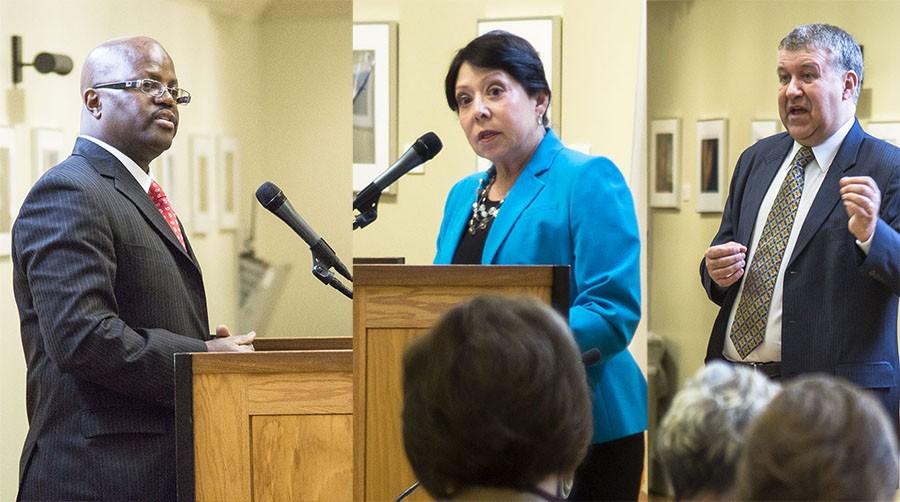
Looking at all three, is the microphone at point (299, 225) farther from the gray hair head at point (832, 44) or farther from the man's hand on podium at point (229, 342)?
the gray hair head at point (832, 44)

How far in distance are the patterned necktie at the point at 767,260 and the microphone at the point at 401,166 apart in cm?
77

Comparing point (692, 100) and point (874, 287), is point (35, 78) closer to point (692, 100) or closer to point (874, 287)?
point (692, 100)

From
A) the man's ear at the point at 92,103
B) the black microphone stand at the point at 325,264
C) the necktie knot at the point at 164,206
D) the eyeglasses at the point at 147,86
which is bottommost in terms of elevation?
the black microphone stand at the point at 325,264

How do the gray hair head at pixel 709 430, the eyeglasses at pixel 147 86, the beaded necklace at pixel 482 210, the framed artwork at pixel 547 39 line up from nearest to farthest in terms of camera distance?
1. the gray hair head at pixel 709 430
2. the beaded necklace at pixel 482 210
3. the framed artwork at pixel 547 39
4. the eyeglasses at pixel 147 86

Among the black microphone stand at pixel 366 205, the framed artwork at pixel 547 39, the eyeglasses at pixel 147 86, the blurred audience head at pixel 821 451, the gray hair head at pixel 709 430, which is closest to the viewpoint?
the blurred audience head at pixel 821 451

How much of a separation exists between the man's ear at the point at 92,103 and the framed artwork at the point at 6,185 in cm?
28

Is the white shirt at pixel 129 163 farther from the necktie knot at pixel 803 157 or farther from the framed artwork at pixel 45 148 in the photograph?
the necktie knot at pixel 803 157

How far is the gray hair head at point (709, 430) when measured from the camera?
3.92 feet

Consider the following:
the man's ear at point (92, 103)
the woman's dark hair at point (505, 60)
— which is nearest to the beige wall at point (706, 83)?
the woman's dark hair at point (505, 60)

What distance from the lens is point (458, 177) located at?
227cm

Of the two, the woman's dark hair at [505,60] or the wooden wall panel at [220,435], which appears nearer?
the wooden wall panel at [220,435]

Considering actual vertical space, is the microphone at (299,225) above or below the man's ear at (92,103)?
below

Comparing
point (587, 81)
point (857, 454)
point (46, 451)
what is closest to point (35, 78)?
point (46, 451)

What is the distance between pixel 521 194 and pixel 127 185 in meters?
0.84
